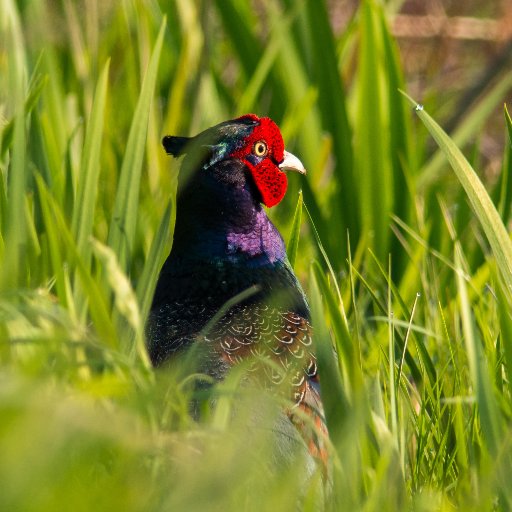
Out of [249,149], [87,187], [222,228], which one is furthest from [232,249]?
[87,187]

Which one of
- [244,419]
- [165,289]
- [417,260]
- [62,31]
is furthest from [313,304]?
[62,31]

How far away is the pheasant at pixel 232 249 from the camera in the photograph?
2.18 metres

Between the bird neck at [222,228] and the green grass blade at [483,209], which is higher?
the green grass blade at [483,209]

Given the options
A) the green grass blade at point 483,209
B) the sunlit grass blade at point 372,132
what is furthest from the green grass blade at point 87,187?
the sunlit grass blade at point 372,132

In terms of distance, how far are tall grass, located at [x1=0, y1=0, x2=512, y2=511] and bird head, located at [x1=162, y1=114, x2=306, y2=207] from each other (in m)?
0.15

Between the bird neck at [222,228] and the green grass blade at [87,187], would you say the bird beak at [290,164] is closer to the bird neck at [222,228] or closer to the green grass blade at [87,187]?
the bird neck at [222,228]

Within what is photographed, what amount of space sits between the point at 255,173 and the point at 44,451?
1353 mm

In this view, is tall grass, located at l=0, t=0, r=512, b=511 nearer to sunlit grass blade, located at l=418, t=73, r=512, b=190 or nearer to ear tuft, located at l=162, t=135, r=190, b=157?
sunlit grass blade, located at l=418, t=73, r=512, b=190

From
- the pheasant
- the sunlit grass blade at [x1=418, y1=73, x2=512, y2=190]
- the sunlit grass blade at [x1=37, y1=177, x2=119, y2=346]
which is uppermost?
the sunlit grass blade at [x1=37, y1=177, x2=119, y2=346]

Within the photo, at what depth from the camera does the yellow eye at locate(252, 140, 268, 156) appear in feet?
8.06

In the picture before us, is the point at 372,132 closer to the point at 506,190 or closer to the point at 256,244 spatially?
the point at 506,190

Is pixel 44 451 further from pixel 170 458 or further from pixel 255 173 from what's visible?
pixel 255 173

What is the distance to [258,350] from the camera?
2072mm

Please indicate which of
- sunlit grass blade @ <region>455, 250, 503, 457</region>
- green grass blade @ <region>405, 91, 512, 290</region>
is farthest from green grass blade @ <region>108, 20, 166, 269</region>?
sunlit grass blade @ <region>455, 250, 503, 457</region>
